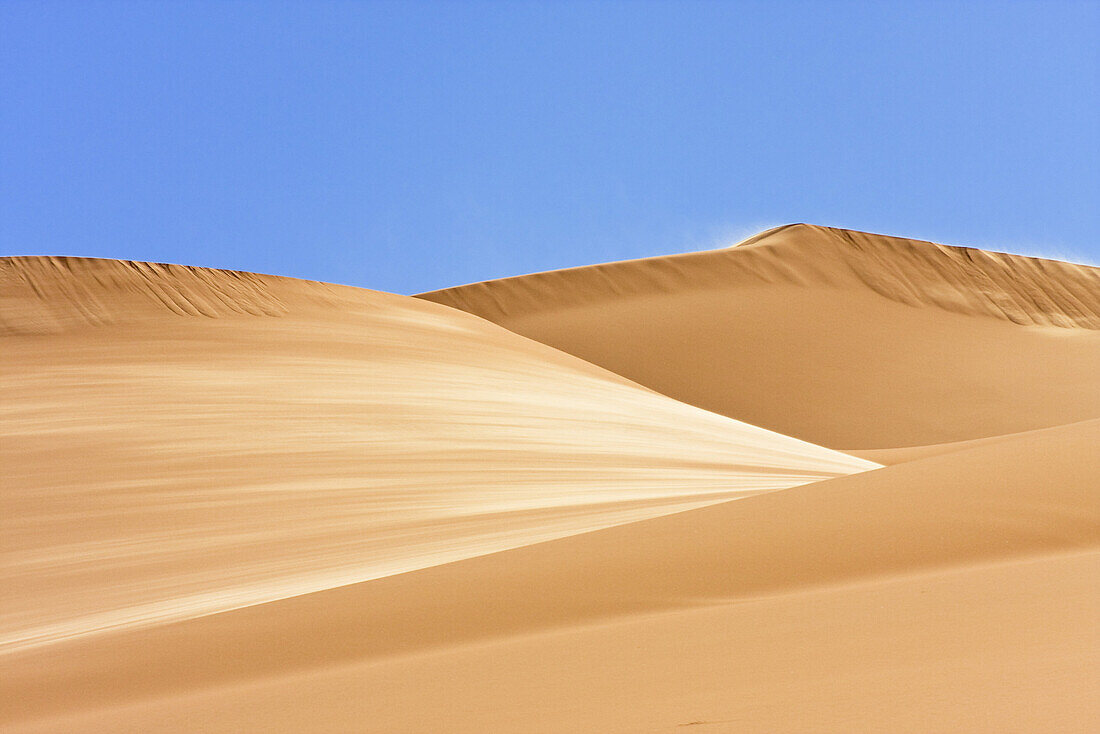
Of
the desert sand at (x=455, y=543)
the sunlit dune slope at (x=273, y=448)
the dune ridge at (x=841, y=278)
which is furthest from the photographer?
the dune ridge at (x=841, y=278)

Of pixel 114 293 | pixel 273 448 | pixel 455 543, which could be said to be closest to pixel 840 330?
pixel 114 293

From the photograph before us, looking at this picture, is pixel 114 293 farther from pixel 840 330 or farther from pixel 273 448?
pixel 840 330

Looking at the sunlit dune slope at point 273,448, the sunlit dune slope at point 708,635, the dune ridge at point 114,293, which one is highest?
the dune ridge at point 114,293

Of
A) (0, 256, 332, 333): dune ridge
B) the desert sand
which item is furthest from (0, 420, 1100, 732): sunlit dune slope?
(0, 256, 332, 333): dune ridge

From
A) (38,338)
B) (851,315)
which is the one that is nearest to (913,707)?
(38,338)

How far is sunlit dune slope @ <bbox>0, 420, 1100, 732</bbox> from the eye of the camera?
95.7 inches

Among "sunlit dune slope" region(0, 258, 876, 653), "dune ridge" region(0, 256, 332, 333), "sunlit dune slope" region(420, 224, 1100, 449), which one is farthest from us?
"sunlit dune slope" region(420, 224, 1100, 449)

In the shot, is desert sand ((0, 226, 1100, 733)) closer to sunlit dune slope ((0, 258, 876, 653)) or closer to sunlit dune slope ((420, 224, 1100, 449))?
sunlit dune slope ((0, 258, 876, 653))

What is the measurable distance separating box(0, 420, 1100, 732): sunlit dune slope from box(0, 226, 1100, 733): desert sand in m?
0.02

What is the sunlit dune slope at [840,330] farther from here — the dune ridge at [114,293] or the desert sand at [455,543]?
the dune ridge at [114,293]

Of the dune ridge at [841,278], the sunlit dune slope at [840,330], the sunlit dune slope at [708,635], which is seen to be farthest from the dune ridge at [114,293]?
the dune ridge at [841,278]

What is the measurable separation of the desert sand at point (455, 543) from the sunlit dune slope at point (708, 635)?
2cm

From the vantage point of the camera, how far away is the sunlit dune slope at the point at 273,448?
20.4 ft

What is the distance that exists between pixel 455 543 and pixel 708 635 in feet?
10.4
